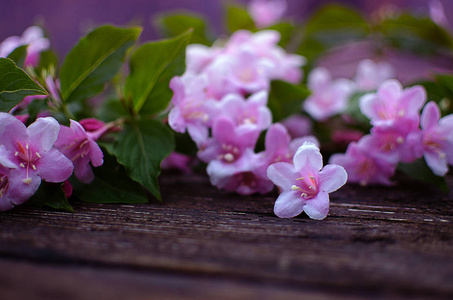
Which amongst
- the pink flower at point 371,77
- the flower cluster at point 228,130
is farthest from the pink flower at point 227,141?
the pink flower at point 371,77

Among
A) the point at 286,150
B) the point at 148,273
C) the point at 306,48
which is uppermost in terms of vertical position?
the point at 306,48

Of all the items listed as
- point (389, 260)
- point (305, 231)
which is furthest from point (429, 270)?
point (305, 231)

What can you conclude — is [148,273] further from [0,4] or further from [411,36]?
[0,4]

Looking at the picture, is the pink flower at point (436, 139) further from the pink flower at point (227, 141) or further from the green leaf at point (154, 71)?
the green leaf at point (154, 71)

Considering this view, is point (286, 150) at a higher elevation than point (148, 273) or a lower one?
higher

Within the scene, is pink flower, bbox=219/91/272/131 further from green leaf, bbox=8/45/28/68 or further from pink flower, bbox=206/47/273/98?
green leaf, bbox=8/45/28/68

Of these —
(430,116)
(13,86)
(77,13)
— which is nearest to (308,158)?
(430,116)
